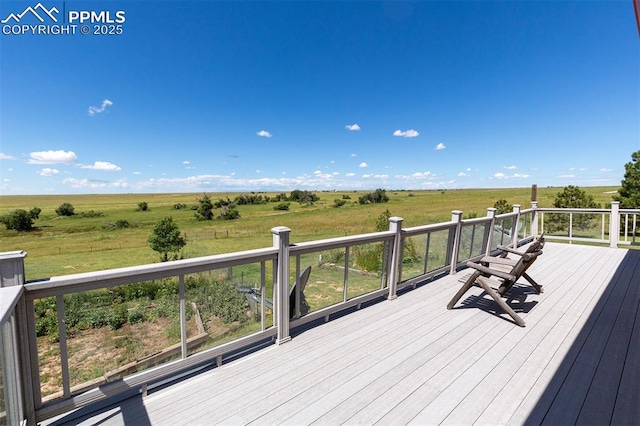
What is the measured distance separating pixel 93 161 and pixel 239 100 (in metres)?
55.5

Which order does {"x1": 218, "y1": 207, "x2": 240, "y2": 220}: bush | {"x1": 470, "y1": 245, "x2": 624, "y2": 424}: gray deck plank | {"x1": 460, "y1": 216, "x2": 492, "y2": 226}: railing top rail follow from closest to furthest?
1. {"x1": 470, "y1": 245, "x2": 624, "y2": 424}: gray deck plank
2. {"x1": 460, "y1": 216, "x2": 492, "y2": 226}: railing top rail
3. {"x1": 218, "y1": 207, "x2": 240, "y2": 220}: bush

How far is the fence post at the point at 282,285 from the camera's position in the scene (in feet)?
8.68

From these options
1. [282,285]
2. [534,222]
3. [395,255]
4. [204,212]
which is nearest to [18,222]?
[204,212]

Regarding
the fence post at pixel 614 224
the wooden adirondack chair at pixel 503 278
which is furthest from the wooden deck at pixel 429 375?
the fence post at pixel 614 224

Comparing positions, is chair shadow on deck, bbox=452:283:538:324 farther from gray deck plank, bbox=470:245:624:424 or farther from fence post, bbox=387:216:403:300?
fence post, bbox=387:216:403:300

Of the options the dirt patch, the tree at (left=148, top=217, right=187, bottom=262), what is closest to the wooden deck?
the dirt patch

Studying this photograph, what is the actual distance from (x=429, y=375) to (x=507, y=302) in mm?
2346

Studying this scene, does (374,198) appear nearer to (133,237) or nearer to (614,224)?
(133,237)

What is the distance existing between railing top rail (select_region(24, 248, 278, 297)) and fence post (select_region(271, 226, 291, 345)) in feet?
1.07

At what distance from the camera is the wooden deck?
1.80 metres

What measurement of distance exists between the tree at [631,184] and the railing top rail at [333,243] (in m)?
19.1

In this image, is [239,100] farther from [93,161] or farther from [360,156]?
[93,161]

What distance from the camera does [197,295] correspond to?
2338 mm

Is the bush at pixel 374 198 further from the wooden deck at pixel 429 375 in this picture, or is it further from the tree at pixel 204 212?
the wooden deck at pixel 429 375
